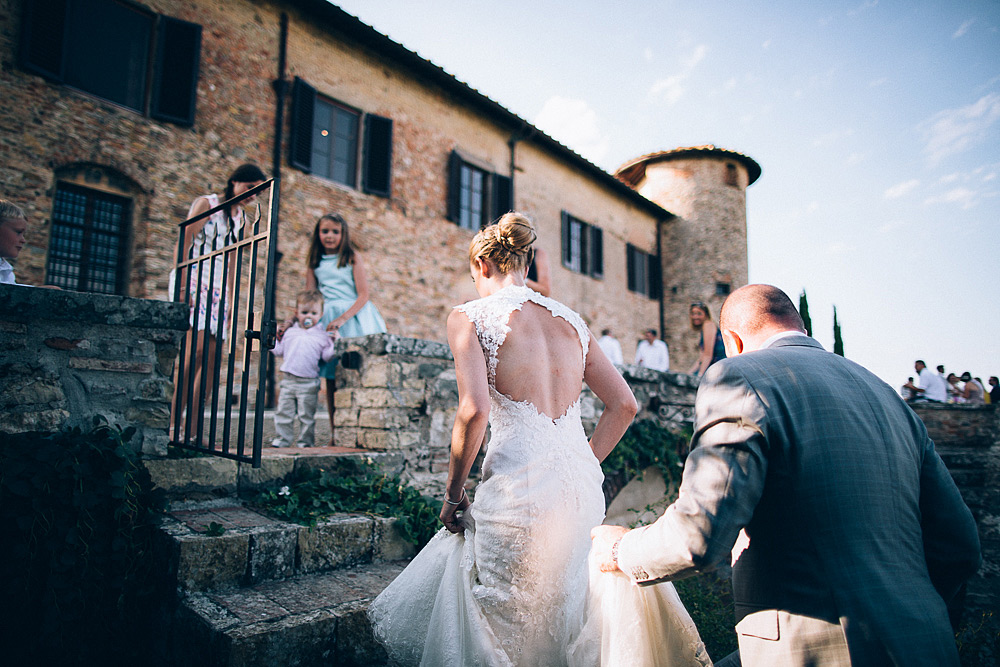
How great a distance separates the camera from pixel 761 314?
1637mm

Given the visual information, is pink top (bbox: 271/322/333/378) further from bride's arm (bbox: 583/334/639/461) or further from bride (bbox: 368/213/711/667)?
bride's arm (bbox: 583/334/639/461)

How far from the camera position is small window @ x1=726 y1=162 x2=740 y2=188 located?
691 inches

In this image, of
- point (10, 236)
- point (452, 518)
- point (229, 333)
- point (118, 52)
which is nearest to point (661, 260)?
point (118, 52)

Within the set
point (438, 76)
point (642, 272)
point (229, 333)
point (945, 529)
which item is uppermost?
point (438, 76)

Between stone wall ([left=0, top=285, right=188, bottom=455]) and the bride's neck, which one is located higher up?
the bride's neck

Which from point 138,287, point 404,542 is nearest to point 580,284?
Answer: point 138,287

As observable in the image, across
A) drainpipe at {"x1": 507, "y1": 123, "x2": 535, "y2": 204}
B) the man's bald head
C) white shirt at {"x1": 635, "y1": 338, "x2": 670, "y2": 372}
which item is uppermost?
drainpipe at {"x1": 507, "y1": 123, "x2": 535, "y2": 204}

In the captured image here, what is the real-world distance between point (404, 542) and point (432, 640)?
1.34 metres

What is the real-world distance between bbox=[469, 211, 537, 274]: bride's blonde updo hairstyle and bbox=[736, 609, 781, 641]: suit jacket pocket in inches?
54.3

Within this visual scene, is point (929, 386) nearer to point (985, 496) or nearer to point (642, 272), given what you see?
point (642, 272)

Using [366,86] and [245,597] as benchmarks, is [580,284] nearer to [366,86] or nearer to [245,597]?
[366,86]

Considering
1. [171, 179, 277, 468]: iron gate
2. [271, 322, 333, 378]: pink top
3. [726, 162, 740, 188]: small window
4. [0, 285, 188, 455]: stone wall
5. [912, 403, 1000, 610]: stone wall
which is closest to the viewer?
[0, 285, 188, 455]: stone wall

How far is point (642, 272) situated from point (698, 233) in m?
2.21

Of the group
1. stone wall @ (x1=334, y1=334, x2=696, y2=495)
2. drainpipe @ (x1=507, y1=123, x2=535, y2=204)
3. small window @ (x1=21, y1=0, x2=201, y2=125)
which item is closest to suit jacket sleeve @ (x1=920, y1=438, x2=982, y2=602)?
stone wall @ (x1=334, y1=334, x2=696, y2=495)
